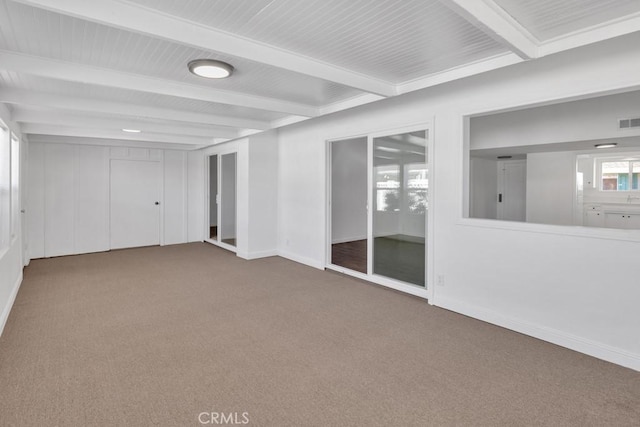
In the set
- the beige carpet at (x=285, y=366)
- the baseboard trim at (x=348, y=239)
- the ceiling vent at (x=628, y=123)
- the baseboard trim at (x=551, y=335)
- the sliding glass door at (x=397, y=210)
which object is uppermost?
the ceiling vent at (x=628, y=123)

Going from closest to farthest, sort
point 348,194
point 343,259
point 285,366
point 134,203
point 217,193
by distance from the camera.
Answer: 1. point 285,366
2. point 343,259
3. point 134,203
4. point 217,193
5. point 348,194

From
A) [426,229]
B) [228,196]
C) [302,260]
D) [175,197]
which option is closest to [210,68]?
[426,229]

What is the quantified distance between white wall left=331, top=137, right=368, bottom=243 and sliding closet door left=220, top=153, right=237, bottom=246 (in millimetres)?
2263

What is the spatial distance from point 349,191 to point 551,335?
18.8 feet

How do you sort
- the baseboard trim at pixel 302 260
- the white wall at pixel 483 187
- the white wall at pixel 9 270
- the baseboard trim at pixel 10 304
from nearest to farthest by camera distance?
the baseboard trim at pixel 10 304 < the white wall at pixel 9 270 < the baseboard trim at pixel 302 260 < the white wall at pixel 483 187

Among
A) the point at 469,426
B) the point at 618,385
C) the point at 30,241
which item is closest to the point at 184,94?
the point at 469,426

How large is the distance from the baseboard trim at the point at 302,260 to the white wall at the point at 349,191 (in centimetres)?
190

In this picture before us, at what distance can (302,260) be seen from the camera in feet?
19.7

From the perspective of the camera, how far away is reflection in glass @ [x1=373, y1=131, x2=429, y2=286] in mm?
4156

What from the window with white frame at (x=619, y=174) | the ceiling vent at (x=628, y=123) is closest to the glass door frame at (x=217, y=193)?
the ceiling vent at (x=628, y=123)

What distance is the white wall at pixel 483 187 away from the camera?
8.37 metres

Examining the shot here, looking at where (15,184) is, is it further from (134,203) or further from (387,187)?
(387,187)

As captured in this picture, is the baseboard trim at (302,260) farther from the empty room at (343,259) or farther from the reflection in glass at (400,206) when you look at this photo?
the reflection in glass at (400,206)

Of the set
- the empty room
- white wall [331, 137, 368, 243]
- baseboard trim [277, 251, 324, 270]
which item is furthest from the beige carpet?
white wall [331, 137, 368, 243]
